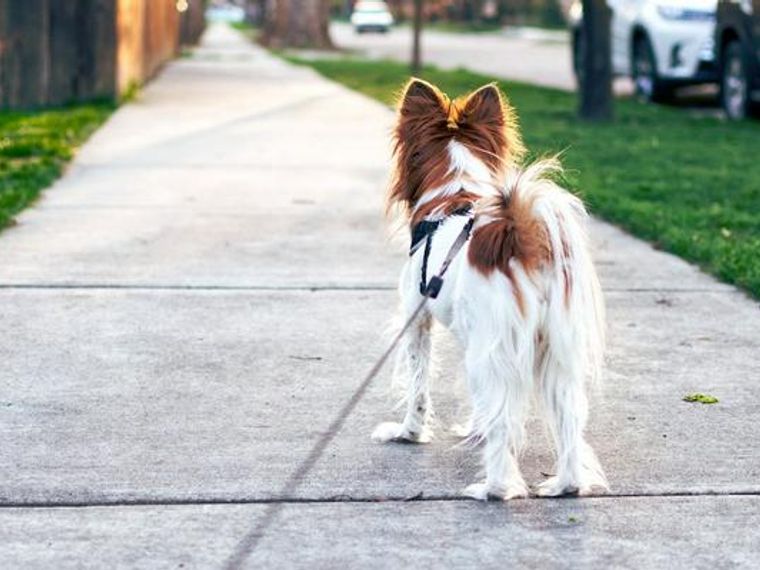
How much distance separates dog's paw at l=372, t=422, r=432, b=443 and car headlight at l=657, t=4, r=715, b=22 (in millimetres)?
13690

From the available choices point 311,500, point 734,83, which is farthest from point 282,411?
point 734,83

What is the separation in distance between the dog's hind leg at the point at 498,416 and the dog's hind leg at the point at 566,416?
0.28 ft

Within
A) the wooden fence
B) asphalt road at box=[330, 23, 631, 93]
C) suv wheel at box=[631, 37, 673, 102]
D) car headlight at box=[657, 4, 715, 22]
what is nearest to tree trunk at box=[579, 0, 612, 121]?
car headlight at box=[657, 4, 715, 22]

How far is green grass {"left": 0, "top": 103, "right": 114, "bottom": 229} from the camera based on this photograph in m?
10.5

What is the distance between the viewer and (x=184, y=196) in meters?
11.0

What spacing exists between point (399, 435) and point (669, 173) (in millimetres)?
7666

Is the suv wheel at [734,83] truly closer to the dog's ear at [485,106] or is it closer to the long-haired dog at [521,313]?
the dog's ear at [485,106]

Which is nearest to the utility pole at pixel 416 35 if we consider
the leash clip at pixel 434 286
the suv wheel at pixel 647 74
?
the suv wheel at pixel 647 74

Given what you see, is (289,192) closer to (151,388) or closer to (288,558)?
(151,388)

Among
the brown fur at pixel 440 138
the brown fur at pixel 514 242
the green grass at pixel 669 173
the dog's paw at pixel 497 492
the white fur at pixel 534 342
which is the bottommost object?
the dog's paw at pixel 497 492

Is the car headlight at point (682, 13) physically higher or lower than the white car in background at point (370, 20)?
higher

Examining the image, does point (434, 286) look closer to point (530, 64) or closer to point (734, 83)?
point (734, 83)

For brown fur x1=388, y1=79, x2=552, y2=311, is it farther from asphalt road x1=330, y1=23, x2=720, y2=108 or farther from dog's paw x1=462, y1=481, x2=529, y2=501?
asphalt road x1=330, y1=23, x2=720, y2=108

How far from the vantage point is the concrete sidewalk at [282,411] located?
13.9ft
